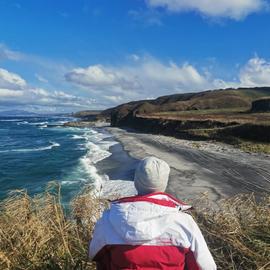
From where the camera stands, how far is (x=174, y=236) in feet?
11.1

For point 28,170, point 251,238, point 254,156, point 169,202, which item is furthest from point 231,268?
point 254,156

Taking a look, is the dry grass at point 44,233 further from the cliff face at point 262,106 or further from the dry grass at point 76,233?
the cliff face at point 262,106

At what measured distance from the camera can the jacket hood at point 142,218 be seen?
3.35m

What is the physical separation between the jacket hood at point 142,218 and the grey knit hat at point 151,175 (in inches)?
4.2

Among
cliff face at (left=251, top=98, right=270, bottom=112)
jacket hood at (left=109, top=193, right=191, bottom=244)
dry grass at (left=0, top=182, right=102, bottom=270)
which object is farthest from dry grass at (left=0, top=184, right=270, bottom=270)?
cliff face at (left=251, top=98, right=270, bottom=112)

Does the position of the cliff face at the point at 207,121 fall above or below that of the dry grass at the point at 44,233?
below

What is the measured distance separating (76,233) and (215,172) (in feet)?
78.6

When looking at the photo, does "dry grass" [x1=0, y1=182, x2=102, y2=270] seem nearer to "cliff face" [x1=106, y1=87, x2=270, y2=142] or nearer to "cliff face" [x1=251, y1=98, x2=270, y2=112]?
"cliff face" [x1=106, y1=87, x2=270, y2=142]

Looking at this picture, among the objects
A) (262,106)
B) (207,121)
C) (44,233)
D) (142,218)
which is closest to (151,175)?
(142,218)

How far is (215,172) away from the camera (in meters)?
29.2

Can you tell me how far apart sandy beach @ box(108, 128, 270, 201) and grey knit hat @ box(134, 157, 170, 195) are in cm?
1289

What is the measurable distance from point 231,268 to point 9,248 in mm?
2718

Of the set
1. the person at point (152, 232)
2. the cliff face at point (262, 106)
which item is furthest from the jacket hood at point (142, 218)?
the cliff face at point (262, 106)

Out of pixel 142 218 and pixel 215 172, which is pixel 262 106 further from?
pixel 142 218
